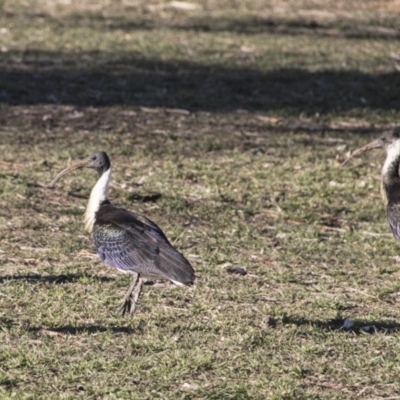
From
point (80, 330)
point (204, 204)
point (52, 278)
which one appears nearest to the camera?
point (80, 330)

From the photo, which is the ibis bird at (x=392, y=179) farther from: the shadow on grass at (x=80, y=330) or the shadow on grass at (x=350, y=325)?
the shadow on grass at (x=80, y=330)

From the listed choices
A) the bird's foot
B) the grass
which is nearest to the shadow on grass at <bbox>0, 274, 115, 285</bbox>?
the grass

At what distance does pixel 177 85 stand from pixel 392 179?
731 cm

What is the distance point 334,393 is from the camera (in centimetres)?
661

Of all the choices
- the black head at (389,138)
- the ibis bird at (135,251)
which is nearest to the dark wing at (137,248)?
the ibis bird at (135,251)

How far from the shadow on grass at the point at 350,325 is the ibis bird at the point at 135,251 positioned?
3.11 feet

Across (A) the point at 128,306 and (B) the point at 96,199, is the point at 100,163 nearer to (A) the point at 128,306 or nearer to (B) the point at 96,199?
(B) the point at 96,199

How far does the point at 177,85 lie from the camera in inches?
661

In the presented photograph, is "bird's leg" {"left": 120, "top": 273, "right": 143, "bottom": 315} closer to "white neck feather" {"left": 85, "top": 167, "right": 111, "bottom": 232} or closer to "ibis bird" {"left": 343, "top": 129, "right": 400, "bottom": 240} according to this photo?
"white neck feather" {"left": 85, "top": 167, "right": 111, "bottom": 232}

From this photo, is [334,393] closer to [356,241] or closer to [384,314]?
[384,314]

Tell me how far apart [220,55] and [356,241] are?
936cm

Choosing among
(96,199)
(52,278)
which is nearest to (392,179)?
(96,199)

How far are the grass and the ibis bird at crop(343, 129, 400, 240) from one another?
0.50 m

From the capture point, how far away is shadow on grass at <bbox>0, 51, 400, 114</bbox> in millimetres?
15711
